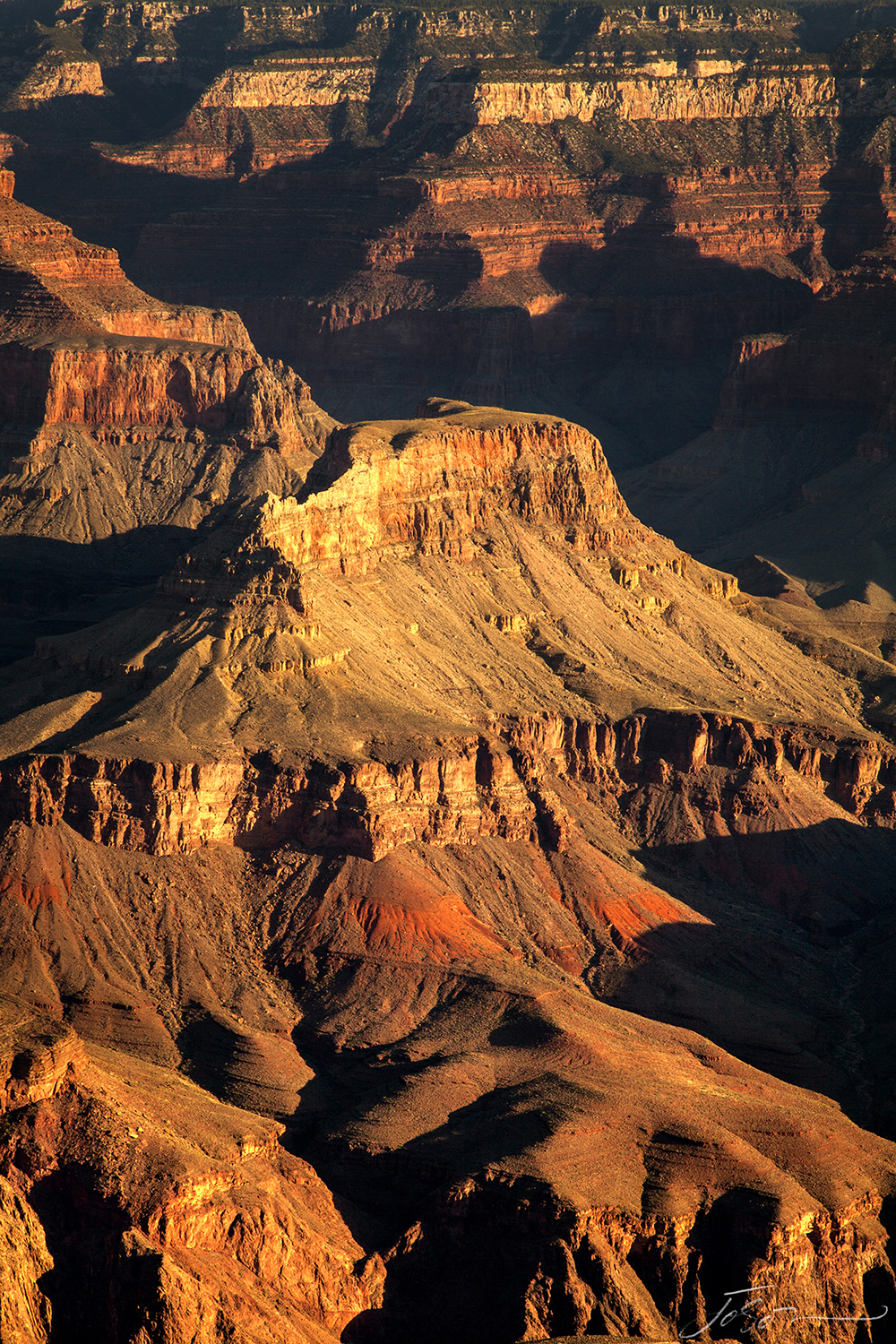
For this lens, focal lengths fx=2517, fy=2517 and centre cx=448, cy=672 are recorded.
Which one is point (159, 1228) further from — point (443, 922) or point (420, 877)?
point (420, 877)

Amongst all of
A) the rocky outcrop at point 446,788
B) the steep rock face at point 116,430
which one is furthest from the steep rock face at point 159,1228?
the steep rock face at point 116,430

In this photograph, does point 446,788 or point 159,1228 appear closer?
point 159,1228

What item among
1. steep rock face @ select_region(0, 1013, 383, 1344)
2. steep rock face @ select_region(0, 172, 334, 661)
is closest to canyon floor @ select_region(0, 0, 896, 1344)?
steep rock face @ select_region(0, 1013, 383, 1344)

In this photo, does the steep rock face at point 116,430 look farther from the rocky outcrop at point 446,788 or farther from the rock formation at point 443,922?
the rocky outcrop at point 446,788

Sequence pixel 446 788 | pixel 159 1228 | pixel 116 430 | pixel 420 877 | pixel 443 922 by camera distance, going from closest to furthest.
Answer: pixel 159 1228, pixel 443 922, pixel 420 877, pixel 446 788, pixel 116 430

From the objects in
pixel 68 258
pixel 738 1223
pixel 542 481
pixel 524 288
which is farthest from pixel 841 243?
pixel 738 1223

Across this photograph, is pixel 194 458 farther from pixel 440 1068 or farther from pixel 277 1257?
pixel 277 1257
